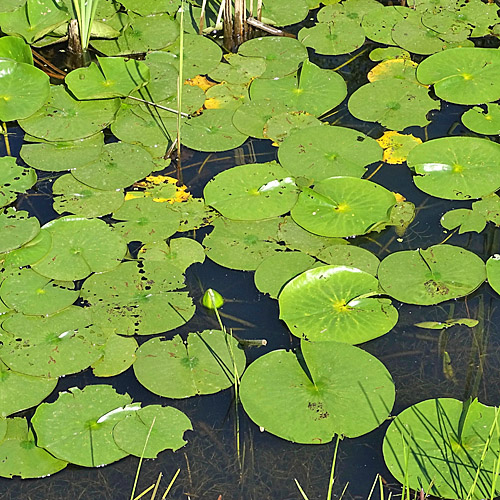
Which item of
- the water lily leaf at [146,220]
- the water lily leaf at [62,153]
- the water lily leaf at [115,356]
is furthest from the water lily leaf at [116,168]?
the water lily leaf at [115,356]

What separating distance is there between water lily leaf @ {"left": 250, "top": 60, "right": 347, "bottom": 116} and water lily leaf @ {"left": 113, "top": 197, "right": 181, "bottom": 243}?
110 centimetres

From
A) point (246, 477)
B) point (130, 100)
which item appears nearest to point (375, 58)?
point (130, 100)

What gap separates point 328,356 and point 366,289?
0.42 meters

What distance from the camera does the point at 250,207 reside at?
3633mm

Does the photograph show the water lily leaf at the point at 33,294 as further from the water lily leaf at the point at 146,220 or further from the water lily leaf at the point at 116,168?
the water lily leaf at the point at 116,168

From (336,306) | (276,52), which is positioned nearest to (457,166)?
(336,306)

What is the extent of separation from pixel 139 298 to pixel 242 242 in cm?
59

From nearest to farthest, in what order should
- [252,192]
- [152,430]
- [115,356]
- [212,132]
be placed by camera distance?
[152,430]
[115,356]
[252,192]
[212,132]

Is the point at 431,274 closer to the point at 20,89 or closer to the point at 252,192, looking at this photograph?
the point at 252,192

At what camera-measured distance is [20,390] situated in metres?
2.90

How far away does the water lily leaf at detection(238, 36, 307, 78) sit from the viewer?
180 inches

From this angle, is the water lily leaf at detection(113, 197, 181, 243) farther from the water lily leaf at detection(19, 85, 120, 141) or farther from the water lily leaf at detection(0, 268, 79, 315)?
the water lily leaf at detection(19, 85, 120, 141)

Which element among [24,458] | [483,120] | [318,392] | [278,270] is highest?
[483,120]

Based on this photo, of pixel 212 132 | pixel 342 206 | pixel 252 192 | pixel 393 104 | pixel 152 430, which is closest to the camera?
pixel 152 430
